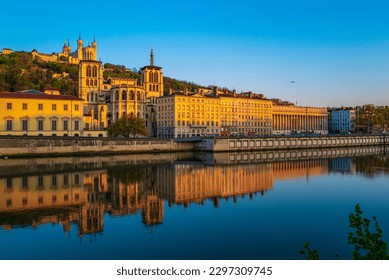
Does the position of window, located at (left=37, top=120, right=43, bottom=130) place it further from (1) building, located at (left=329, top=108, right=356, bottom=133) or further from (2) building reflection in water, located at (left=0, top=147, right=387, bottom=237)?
(1) building, located at (left=329, top=108, right=356, bottom=133)

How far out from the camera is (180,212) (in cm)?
2056

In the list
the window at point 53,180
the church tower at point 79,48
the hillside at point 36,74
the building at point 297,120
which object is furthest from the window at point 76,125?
the church tower at point 79,48

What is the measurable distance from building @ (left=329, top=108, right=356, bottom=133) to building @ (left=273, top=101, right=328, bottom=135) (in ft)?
58.9

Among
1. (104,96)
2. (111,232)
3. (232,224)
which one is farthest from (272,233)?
(104,96)

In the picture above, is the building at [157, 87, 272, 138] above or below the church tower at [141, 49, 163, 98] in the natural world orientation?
below

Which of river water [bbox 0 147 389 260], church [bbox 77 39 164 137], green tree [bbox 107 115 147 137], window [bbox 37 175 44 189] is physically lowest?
river water [bbox 0 147 389 260]

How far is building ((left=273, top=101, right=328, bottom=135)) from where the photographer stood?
11469cm

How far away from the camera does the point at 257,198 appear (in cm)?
2497

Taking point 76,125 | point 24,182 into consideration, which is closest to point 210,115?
point 76,125

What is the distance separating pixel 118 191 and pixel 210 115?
65337 millimetres

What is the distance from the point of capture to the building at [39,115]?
57438 millimetres

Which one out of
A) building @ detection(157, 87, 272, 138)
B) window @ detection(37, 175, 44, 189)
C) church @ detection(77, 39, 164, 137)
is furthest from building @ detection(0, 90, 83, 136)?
window @ detection(37, 175, 44, 189)

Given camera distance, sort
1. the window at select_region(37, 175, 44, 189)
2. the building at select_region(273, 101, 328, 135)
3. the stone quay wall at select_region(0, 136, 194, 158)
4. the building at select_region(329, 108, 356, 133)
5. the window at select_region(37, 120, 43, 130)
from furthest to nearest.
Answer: the building at select_region(329, 108, 356, 133)
the building at select_region(273, 101, 328, 135)
the window at select_region(37, 120, 43, 130)
the stone quay wall at select_region(0, 136, 194, 158)
the window at select_region(37, 175, 44, 189)
